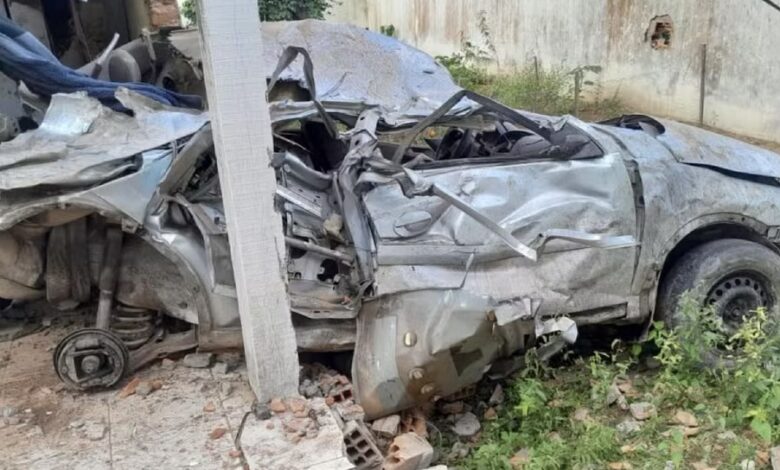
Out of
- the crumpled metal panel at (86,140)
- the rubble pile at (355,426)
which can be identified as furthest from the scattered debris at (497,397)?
the crumpled metal panel at (86,140)

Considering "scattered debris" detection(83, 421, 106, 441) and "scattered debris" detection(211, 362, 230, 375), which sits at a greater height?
"scattered debris" detection(211, 362, 230, 375)

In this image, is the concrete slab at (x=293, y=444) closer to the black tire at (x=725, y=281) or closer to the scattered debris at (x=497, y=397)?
the scattered debris at (x=497, y=397)

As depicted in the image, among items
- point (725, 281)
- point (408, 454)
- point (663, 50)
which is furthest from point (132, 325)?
point (663, 50)

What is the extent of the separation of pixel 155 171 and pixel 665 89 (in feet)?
24.8

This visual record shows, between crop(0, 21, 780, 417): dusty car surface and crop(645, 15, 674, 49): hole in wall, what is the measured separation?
5.24m

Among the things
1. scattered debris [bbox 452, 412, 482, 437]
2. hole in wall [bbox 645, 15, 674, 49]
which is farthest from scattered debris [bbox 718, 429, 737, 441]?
hole in wall [bbox 645, 15, 674, 49]

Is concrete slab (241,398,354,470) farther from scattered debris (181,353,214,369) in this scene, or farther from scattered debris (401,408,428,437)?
scattered debris (181,353,214,369)

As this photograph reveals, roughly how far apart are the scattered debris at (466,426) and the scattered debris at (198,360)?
144 cm

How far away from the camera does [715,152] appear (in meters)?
4.55

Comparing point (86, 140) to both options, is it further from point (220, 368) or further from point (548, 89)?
point (548, 89)

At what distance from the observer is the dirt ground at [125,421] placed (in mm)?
3439

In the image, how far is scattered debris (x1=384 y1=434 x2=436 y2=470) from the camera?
138 inches

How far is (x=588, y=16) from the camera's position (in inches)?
412

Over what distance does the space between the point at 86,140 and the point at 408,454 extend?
7.67ft
